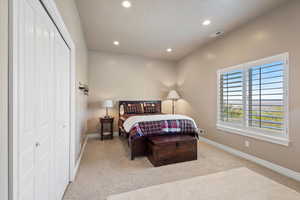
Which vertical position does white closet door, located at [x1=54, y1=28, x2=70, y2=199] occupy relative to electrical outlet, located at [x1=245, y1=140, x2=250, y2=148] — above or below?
above

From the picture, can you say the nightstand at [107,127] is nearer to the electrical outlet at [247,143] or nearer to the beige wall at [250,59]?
the beige wall at [250,59]

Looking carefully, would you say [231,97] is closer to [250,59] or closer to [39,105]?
[250,59]

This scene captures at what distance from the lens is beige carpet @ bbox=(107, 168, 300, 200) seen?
5.65ft

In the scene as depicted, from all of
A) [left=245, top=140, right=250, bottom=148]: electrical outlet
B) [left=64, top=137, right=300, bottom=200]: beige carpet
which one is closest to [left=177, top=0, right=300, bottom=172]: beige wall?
[left=245, top=140, right=250, bottom=148]: electrical outlet

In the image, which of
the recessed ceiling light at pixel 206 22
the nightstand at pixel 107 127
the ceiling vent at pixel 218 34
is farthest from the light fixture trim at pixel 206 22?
the nightstand at pixel 107 127

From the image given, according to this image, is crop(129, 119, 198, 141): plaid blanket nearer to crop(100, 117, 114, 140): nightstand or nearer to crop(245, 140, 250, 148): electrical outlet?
crop(245, 140, 250, 148): electrical outlet

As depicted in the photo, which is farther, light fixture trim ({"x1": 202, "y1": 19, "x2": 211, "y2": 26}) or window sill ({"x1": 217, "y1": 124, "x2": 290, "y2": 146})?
light fixture trim ({"x1": 202, "y1": 19, "x2": 211, "y2": 26})

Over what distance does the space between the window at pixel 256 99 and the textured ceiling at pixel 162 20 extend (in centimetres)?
105

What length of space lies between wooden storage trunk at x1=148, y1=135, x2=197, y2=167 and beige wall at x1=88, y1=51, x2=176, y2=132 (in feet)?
8.33

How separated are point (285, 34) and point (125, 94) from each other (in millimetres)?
4258

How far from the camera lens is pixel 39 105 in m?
1.11

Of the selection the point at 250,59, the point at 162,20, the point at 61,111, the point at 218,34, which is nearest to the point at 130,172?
the point at 61,111
